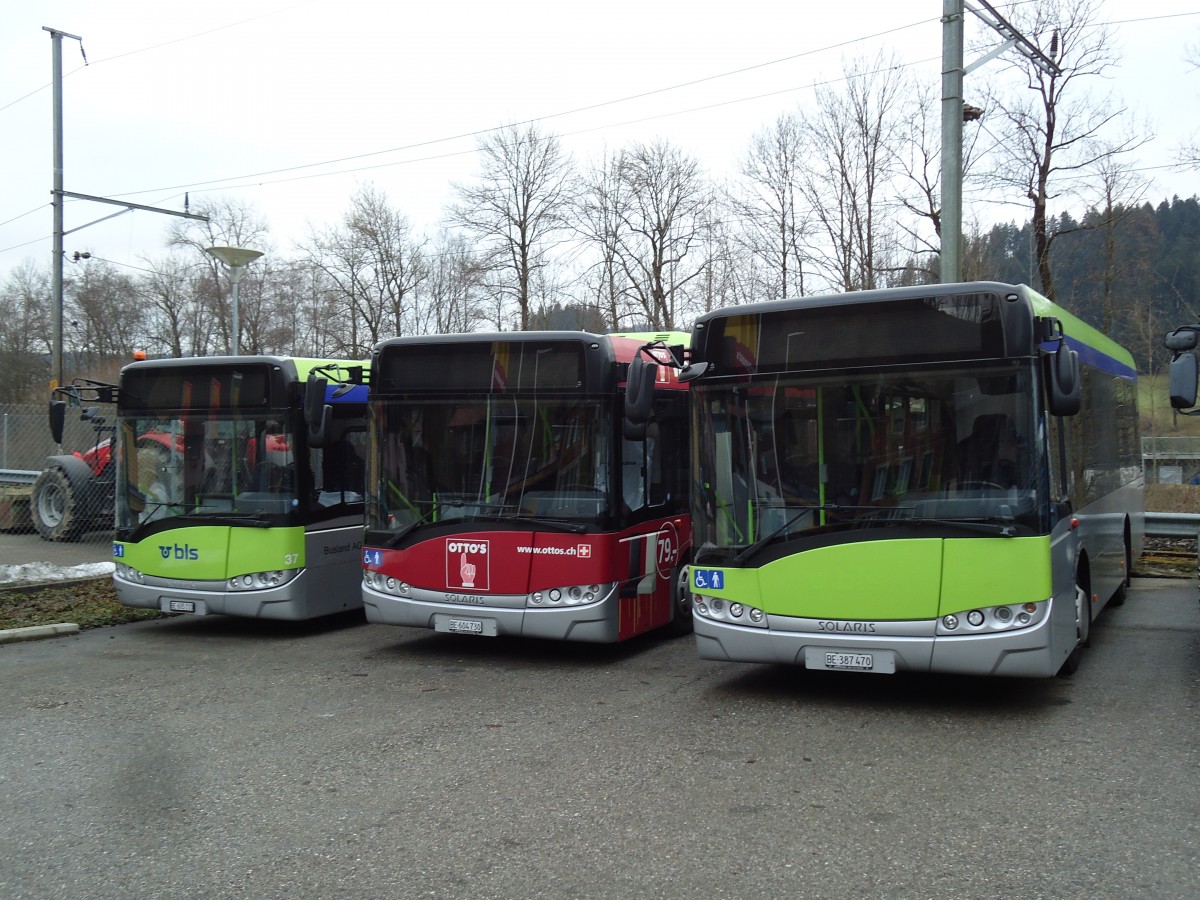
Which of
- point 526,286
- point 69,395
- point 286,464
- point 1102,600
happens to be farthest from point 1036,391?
point 526,286

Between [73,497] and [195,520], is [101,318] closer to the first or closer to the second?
[73,497]

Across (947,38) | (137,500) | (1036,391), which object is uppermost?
(947,38)

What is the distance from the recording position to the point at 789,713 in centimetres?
766

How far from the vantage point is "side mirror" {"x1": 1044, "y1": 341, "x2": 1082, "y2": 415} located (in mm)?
7074

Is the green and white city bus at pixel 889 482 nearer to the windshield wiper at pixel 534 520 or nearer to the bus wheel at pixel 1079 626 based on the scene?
the bus wheel at pixel 1079 626

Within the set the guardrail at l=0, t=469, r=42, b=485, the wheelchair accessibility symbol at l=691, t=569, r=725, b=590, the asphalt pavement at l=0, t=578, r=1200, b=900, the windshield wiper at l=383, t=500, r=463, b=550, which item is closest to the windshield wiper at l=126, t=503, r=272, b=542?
the asphalt pavement at l=0, t=578, r=1200, b=900

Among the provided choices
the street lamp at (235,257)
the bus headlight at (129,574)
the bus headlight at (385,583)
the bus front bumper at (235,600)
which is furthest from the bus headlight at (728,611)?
the street lamp at (235,257)

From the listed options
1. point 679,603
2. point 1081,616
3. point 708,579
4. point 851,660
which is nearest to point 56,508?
point 679,603

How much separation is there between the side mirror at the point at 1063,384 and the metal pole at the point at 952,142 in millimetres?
6243

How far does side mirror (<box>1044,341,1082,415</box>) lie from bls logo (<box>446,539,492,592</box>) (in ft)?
15.2

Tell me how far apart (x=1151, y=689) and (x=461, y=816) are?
540 centimetres

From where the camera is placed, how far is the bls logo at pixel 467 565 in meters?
9.51

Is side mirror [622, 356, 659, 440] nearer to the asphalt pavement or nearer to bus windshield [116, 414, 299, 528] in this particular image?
the asphalt pavement

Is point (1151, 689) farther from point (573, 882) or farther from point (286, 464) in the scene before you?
point (286, 464)
